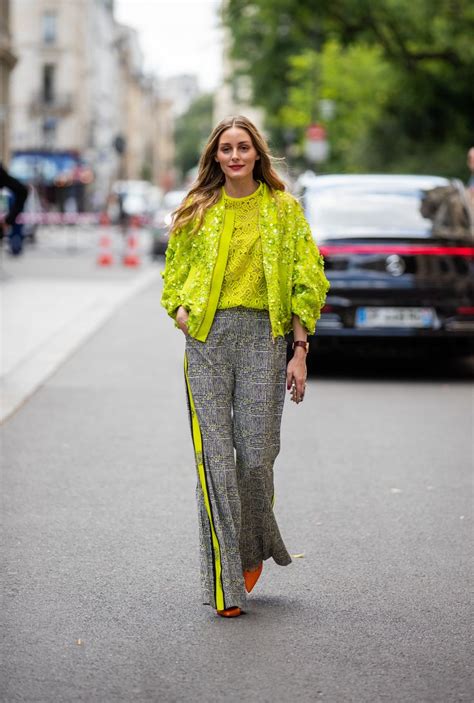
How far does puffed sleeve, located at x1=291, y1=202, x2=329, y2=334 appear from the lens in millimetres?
4949

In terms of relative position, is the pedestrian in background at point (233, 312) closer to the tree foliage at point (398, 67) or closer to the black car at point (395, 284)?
the black car at point (395, 284)

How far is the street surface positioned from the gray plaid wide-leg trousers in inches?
8.0

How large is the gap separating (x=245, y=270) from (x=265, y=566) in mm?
1447

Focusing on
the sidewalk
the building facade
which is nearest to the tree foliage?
the sidewalk

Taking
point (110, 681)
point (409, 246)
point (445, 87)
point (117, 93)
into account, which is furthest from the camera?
point (117, 93)

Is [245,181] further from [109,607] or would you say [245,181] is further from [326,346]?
[326,346]

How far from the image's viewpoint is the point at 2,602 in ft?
17.0

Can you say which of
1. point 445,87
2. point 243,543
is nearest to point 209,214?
point 243,543

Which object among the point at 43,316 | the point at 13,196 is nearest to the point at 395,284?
the point at 13,196

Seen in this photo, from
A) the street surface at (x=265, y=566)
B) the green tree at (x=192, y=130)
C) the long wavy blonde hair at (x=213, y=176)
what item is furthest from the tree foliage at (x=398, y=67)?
the green tree at (x=192, y=130)

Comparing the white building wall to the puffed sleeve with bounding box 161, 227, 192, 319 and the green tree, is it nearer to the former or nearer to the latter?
the puffed sleeve with bounding box 161, 227, 192, 319

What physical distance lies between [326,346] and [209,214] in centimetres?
698

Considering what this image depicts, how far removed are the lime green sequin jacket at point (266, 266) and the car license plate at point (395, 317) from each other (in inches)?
266

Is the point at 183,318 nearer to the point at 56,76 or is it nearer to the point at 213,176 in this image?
the point at 213,176
